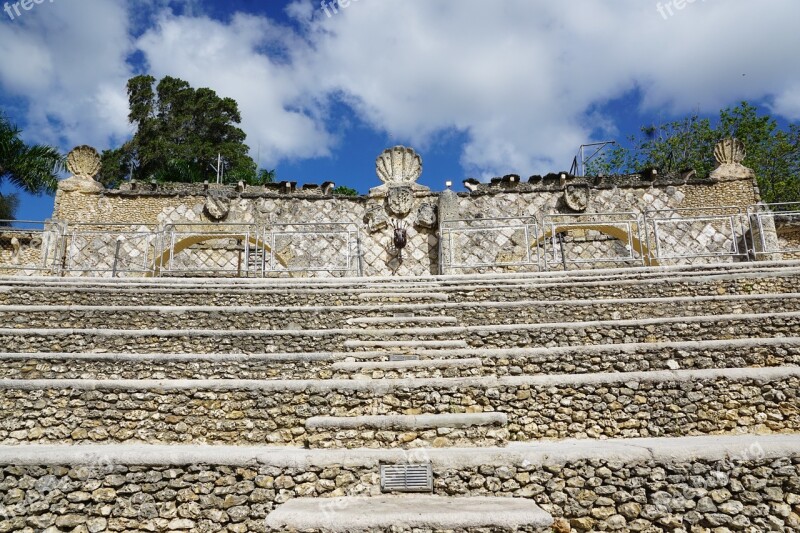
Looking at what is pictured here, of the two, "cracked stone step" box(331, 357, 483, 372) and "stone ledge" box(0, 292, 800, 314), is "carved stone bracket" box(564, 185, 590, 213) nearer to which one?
"stone ledge" box(0, 292, 800, 314)

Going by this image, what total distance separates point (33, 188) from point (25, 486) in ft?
56.0

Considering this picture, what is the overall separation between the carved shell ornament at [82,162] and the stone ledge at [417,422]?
13.8 metres

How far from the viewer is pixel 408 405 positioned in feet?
18.1

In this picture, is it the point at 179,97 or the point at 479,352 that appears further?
the point at 179,97

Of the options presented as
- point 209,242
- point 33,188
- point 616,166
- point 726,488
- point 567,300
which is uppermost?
point 616,166

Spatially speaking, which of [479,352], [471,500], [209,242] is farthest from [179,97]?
[471,500]

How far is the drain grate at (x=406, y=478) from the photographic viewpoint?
4.50m

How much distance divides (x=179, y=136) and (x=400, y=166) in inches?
589

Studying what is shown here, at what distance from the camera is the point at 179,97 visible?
26.3 m

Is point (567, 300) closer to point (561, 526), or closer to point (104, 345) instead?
point (561, 526)

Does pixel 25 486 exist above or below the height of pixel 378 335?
below

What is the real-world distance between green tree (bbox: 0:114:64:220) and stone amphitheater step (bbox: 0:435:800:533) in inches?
655

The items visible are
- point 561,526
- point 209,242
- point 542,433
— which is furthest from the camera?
point 209,242

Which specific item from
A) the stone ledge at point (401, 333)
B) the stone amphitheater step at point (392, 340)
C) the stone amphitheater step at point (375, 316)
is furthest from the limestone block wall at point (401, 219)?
the stone amphitheater step at point (392, 340)
